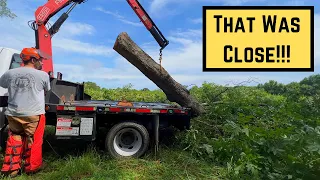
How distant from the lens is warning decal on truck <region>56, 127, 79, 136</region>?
552cm

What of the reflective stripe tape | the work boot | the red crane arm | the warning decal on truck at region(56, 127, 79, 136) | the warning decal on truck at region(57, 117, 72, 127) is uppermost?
the red crane arm

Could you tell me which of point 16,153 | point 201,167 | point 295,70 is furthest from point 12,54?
point 295,70

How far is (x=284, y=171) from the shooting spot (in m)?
3.51

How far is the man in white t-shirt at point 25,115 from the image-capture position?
16.5 feet

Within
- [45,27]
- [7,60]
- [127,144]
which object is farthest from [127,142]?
[45,27]

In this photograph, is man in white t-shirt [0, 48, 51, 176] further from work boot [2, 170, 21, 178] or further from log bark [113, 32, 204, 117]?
log bark [113, 32, 204, 117]

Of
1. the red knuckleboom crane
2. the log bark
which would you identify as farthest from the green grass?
the red knuckleboom crane

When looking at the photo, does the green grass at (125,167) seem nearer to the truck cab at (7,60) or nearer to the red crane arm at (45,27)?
the truck cab at (7,60)

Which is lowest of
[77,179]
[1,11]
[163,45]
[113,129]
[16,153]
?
[77,179]

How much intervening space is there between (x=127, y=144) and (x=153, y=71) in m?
1.54

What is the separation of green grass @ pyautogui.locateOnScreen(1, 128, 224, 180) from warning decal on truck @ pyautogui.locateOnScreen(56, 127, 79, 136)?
0.42 metres

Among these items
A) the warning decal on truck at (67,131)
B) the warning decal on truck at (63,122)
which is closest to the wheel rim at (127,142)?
the warning decal on truck at (67,131)

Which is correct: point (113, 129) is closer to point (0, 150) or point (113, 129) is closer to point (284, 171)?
point (0, 150)

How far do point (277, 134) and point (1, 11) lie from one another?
913 inches
